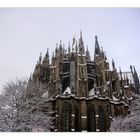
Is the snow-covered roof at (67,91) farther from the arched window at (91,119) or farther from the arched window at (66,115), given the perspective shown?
the arched window at (91,119)

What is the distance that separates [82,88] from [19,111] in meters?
6.60

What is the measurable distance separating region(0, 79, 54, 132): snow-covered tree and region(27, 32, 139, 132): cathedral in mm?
1371

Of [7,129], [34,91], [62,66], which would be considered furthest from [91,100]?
[7,129]

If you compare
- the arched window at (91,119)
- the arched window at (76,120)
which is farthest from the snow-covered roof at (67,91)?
the arched window at (91,119)

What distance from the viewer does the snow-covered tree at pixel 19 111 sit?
854 cm

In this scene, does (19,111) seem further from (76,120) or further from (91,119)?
(91,119)

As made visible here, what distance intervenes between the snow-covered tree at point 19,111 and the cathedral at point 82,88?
4.50 feet

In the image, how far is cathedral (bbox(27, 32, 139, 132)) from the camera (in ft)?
44.5

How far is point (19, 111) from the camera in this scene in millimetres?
9195

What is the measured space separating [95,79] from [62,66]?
2570mm

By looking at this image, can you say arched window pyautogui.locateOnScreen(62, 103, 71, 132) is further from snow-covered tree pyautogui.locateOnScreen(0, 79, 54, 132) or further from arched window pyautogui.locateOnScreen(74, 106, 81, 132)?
snow-covered tree pyautogui.locateOnScreen(0, 79, 54, 132)

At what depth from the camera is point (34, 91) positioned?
37.2 ft

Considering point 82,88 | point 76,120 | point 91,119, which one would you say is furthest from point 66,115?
point 82,88
